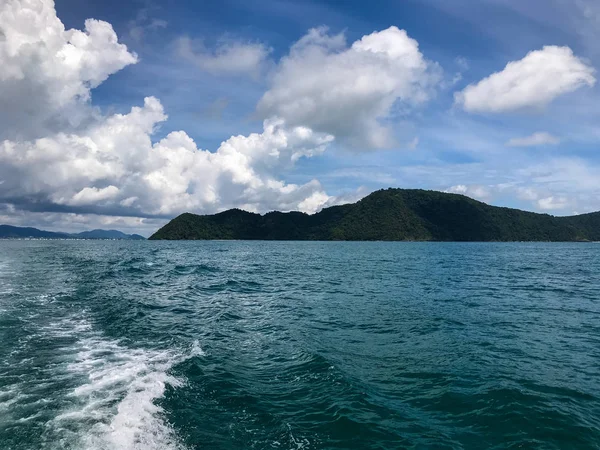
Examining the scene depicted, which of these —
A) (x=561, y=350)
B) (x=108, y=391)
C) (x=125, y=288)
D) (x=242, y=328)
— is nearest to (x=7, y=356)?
(x=108, y=391)

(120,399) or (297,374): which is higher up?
(120,399)

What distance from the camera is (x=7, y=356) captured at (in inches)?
641

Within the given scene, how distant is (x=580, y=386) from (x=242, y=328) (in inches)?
648

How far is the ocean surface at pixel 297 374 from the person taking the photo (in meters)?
10.6

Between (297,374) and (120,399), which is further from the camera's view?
(297,374)

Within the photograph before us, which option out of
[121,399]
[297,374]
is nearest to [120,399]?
[121,399]

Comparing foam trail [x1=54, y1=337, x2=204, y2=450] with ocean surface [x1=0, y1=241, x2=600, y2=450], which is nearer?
foam trail [x1=54, y1=337, x2=204, y2=450]

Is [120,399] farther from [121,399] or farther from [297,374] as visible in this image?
[297,374]

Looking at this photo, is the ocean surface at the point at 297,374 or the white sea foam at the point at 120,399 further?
the ocean surface at the point at 297,374

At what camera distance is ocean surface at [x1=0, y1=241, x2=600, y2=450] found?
417 inches

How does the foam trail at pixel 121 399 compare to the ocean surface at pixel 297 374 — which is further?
the ocean surface at pixel 297 374

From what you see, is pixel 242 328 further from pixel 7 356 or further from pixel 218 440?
pixel 218 440

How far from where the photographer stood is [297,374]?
15352mm

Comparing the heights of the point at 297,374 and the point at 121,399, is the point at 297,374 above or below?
below
